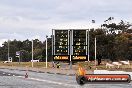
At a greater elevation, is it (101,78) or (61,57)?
(61,57)

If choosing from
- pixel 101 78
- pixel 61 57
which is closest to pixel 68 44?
pixel 61 57

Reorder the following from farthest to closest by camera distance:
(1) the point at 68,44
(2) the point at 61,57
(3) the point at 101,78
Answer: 1. (2) the point at 61,57
2. (1) the point at 68,44
3. (3) the point at 101,78

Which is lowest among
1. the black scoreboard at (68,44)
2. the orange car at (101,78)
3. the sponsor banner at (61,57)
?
the orange car at (101,78)

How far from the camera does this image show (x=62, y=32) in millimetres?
53562

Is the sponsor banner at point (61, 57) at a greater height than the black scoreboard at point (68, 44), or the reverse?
the black scoreboard at point (68, 44)

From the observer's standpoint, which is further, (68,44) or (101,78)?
(68,44)

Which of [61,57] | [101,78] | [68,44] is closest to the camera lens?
[101,78]

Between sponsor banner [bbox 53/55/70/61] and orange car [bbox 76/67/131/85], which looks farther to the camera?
sponsor banner [bbox 53/55/70/61]

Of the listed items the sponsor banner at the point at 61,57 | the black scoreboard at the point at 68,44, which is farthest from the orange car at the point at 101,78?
the sponsor banner at the point at 61,57

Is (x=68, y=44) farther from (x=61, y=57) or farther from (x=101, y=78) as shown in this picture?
(x=101, y=78)

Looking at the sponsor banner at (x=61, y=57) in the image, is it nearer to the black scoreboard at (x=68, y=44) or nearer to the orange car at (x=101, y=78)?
the black scoreboard at (x=68, y=44)

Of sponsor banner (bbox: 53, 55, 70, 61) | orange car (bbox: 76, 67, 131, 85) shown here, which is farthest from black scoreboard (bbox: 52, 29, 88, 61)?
orange car (bbox: 76, 67, 131, 85)

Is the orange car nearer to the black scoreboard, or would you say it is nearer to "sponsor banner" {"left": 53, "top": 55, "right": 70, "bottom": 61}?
the black scoreboard

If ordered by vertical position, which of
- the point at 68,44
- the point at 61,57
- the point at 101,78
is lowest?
the point at 101,78
